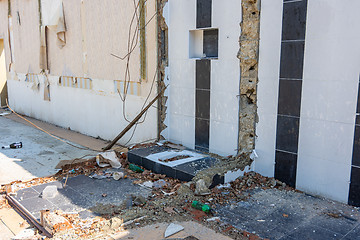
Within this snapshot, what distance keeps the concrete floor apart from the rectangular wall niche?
3013 millimetres

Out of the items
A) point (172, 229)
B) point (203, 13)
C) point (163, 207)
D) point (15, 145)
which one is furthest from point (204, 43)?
point (15, 145)

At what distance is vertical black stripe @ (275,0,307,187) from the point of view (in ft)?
14.1

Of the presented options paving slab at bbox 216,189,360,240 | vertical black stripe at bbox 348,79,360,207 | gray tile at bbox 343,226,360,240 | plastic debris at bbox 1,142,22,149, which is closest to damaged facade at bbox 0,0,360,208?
vertical black stripe at bbox 348,79,360,207

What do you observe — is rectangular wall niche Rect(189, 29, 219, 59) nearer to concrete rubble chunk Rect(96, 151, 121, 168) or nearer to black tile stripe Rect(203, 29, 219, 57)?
black tile stripe Rect(203, 29, 219, 57)

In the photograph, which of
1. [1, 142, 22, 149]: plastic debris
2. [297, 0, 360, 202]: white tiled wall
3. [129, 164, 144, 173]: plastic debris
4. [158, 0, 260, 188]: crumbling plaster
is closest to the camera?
[297, 0, 360, 202]: white tiled wall

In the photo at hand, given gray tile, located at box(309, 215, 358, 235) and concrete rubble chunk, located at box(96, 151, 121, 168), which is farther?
concrete rubble chunk, located at box(96, 151, 121, 168)

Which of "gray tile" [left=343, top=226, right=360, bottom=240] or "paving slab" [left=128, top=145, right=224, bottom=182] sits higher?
"paving slab" [left=128, top=145, right=224, bottom=182]

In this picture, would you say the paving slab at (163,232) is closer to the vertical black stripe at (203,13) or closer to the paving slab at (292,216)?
the paving slab at (292,216)

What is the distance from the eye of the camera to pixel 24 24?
1093cm

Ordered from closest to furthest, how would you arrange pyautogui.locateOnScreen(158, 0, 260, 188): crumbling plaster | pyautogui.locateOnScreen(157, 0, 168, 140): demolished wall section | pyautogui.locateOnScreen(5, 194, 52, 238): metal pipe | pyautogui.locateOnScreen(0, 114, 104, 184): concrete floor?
1. pyautogui.locateOnScreen(5, 194, 52, 238): metal pipe
2. pyautogui.locateOnScreen(158, 0, 260, 188): crumbling plaster
3. pyautogui.locateOnScreen(0, 114, 104, 184): concrete floor
4. pyautogui.locateOnScreen(157, 0, 168, 140): demolished wall section

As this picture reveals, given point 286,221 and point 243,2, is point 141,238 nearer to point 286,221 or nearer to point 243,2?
point 286,221

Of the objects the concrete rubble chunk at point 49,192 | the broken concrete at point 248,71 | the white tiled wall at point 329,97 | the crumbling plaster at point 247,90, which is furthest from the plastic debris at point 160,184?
the white tiled wall at point 329,97

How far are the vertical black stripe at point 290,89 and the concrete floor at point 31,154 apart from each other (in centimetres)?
384

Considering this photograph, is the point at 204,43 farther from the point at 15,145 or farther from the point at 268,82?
the point at 15,145
